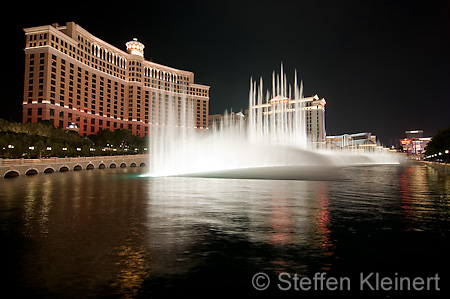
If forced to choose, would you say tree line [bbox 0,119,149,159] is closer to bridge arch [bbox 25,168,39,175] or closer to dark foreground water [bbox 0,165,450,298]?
bridge arch [bbox 25,168,39,175]

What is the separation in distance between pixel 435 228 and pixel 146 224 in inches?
360

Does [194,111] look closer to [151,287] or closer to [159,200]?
[159,200]

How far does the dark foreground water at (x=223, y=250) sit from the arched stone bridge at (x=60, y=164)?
97.2 feet

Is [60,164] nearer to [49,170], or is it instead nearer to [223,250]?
[49,170]

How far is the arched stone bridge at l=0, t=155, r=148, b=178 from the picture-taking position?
121 feet

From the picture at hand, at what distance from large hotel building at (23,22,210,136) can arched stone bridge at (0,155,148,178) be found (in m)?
13.0

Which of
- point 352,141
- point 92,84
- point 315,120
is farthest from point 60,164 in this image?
point 352,141

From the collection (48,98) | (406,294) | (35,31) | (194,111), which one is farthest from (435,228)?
(194,111)

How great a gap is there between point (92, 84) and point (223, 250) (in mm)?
119033

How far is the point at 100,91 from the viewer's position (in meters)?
115

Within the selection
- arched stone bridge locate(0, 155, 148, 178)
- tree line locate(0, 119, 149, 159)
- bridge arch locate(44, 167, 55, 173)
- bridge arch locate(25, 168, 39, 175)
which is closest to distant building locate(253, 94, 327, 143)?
arched stone bridge locate(0, 155, 148, 178)

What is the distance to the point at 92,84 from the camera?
111750mm

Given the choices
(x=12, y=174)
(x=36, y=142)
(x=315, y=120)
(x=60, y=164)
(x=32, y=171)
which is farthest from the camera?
(x=315, y=120)

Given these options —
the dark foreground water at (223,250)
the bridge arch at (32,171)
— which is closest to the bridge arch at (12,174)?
the bridge arch at (32,171)
